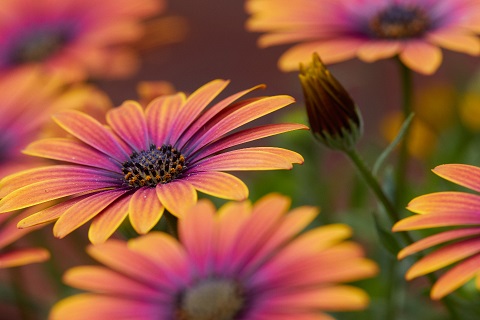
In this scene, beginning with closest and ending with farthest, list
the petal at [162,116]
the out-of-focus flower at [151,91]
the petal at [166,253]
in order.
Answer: the petal at [166,253] < the petal at [162,116] < the out-of-focus flower at [151,91]

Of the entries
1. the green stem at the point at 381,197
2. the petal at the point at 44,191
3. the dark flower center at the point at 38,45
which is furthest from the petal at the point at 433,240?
the dark flower center at the point at 38,45

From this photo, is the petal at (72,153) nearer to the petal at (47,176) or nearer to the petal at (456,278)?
the petal at (47,176)

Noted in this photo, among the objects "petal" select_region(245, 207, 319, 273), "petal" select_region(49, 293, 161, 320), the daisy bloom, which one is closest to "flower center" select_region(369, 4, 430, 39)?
the daisy bloom

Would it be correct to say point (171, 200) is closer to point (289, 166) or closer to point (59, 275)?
point (289, 166)

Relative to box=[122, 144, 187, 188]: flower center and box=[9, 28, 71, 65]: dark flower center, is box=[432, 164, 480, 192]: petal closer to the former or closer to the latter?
box=[122, 144, 187, 188]: flower center

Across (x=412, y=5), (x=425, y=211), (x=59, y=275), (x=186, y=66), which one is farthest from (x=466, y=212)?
(x=186, y=66)


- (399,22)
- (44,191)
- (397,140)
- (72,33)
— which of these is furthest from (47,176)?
(72,33)

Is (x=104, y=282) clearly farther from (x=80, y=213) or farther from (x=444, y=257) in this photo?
(x=444, y=257)
